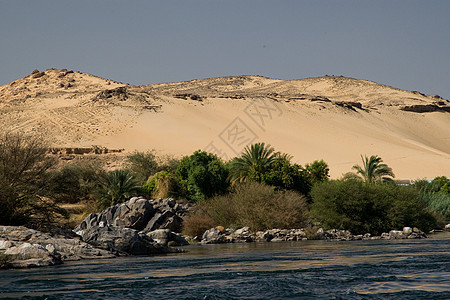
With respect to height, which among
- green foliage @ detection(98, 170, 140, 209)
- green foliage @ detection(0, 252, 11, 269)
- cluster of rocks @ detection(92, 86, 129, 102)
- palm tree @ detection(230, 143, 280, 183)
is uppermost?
cluster of rocks @ detection(92, 86, 129, 102)

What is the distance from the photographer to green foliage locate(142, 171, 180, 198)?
148ft

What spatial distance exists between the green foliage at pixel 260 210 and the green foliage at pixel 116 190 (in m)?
8.26

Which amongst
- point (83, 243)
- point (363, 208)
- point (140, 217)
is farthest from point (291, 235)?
point (83, 243)

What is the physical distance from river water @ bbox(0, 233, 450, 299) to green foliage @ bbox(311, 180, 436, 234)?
11.7 meters

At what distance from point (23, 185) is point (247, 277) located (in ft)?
45.6

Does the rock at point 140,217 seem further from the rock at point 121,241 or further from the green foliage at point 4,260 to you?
the green foliage at point 4,260

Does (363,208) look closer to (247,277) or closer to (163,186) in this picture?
(163,186)

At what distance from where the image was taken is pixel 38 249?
2056cm

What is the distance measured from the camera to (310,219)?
121ft

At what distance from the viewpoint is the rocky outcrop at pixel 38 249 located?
19.9m

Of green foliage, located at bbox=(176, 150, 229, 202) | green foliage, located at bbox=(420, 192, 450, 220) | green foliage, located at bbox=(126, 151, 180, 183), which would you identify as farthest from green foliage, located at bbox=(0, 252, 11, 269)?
green foliage, located at bbox=(126, 151, 180, 183)

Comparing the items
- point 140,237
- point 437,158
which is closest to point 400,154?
point 437,158

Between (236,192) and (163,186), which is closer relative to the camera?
Answer: (236,192)

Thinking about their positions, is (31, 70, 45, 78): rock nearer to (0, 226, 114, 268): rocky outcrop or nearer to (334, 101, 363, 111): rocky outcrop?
(334, 101, 363, 111): rocky outcrop
